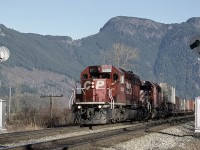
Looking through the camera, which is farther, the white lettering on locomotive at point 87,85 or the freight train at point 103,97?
the white lettering on locomotive at point 87,85

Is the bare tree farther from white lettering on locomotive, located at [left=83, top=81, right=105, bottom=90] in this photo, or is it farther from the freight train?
white lettering on locomotive, located at [left=83, top=81, right=105, bottom=90]

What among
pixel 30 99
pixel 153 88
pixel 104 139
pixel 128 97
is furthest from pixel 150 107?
pixel 30 99

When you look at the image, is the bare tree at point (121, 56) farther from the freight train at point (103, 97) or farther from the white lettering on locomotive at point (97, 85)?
the white lettering on locomotive at point (97, 85)

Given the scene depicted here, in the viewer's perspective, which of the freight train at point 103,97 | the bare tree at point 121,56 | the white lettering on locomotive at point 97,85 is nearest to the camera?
the freight train at point 103,97

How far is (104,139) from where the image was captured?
16.7 meters

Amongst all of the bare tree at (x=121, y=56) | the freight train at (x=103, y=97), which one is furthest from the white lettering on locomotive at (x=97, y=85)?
the bare tree at (x=121, y=56)

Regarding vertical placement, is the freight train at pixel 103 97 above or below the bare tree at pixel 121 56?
below

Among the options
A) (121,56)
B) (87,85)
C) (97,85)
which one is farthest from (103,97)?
(121,56)

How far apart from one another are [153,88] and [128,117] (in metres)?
10.6

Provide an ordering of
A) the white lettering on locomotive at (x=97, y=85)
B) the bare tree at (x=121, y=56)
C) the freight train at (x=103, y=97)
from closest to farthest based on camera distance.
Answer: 1. the freight train at (x=103, y=97)
2. the white lettering on locomotive at (x=97, y=85)
3. the bare tree at (x=121, y=56)

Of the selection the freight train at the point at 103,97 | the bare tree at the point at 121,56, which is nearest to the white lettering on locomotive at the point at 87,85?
the freight train at the point at 103,97

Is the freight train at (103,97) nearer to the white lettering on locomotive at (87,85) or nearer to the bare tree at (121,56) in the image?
the white lettering on locomotive at (87,85)

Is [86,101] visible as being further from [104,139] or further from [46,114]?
[46,114]

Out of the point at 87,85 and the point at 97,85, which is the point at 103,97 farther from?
the point at 87,85
